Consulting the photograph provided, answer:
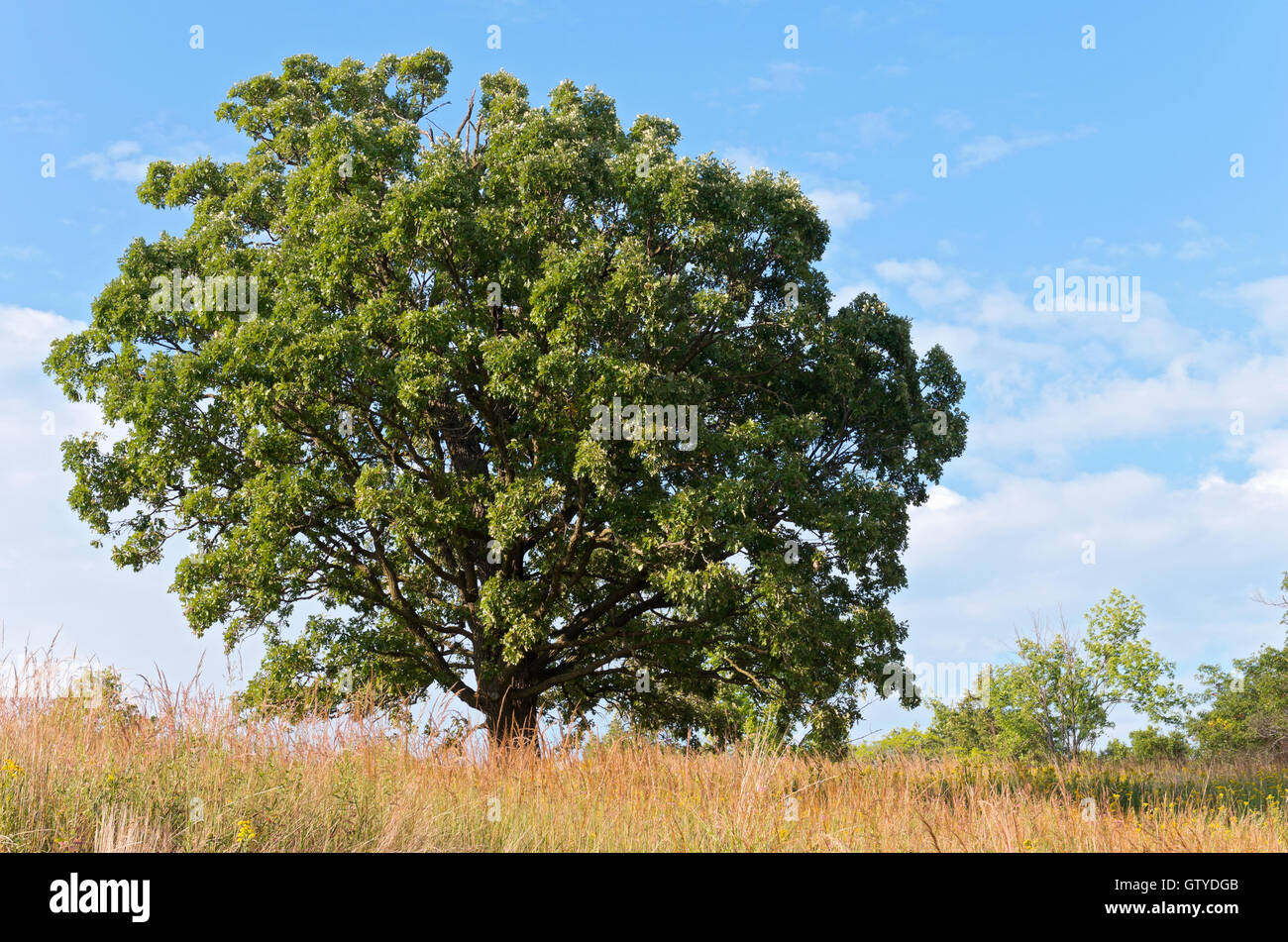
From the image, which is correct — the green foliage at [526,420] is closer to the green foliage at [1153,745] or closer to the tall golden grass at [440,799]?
the tall golden grass at [440,799]

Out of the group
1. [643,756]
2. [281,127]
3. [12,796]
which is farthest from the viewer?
[281,127]

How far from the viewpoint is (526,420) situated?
17.0 meters

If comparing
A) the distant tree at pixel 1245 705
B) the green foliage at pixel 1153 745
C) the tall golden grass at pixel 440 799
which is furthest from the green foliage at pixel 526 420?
the green foliage at pixel 1153 745

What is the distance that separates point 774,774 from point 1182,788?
489 inches

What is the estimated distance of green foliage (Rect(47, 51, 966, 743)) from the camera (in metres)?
15.6

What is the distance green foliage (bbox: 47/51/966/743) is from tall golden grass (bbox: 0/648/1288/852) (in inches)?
211

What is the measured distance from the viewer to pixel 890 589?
723 inches

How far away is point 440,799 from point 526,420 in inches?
375

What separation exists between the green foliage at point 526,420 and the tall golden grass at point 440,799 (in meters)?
5.35

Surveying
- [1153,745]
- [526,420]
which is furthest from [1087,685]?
[526,420]

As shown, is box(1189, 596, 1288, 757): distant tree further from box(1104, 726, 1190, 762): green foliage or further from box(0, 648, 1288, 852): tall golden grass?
box(0, 648, 1288, 852): tall golden grass

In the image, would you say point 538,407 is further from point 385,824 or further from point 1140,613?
point 1140,613

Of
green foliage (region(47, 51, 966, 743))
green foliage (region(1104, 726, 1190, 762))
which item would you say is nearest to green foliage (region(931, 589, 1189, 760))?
green foliage (region(1104, 726, 1190, 762))
